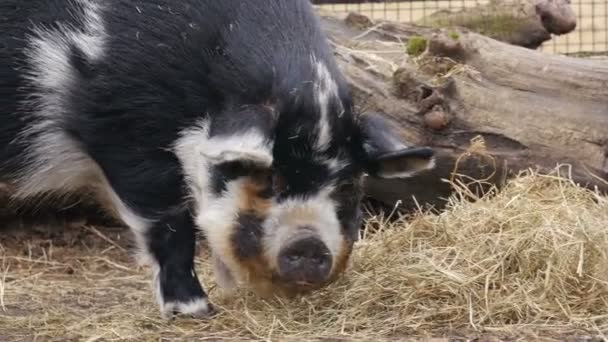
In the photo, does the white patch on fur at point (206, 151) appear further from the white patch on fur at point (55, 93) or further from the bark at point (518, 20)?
the bark at point (518, 20)

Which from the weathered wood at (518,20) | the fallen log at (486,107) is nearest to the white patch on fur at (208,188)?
the fallen log at (486,107)

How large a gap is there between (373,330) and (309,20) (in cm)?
120

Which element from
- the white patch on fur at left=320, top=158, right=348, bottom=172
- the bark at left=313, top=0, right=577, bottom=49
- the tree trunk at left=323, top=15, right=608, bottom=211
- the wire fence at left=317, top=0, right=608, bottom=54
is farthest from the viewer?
the wire fence at left=317, top=0, right=608, bottom=54

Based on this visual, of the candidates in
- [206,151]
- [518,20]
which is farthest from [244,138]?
[518,20]

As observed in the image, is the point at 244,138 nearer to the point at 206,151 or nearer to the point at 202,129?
the point at 206,151

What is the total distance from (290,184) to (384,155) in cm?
35

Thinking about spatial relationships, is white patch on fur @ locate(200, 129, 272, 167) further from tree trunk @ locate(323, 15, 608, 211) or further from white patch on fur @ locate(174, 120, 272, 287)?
tree trunk @ locate(323, 15, 608, 211)

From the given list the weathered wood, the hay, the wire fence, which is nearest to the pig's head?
the hay

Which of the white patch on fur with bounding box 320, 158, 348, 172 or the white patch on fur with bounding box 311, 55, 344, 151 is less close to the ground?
the white patch on fur with bounding box 311, 55, 344, 151

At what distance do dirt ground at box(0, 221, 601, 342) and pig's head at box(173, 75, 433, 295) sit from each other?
0.31 meters

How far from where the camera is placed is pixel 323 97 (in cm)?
407

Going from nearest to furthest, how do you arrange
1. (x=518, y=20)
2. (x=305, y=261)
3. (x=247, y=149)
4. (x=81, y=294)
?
(x=247, y=149) < (x=305, y=261) < (x=81, y=294) < (x=518, y=20)

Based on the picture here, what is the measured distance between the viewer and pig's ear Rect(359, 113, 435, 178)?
4.08 meters

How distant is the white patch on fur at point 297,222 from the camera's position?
3969 millimetres
